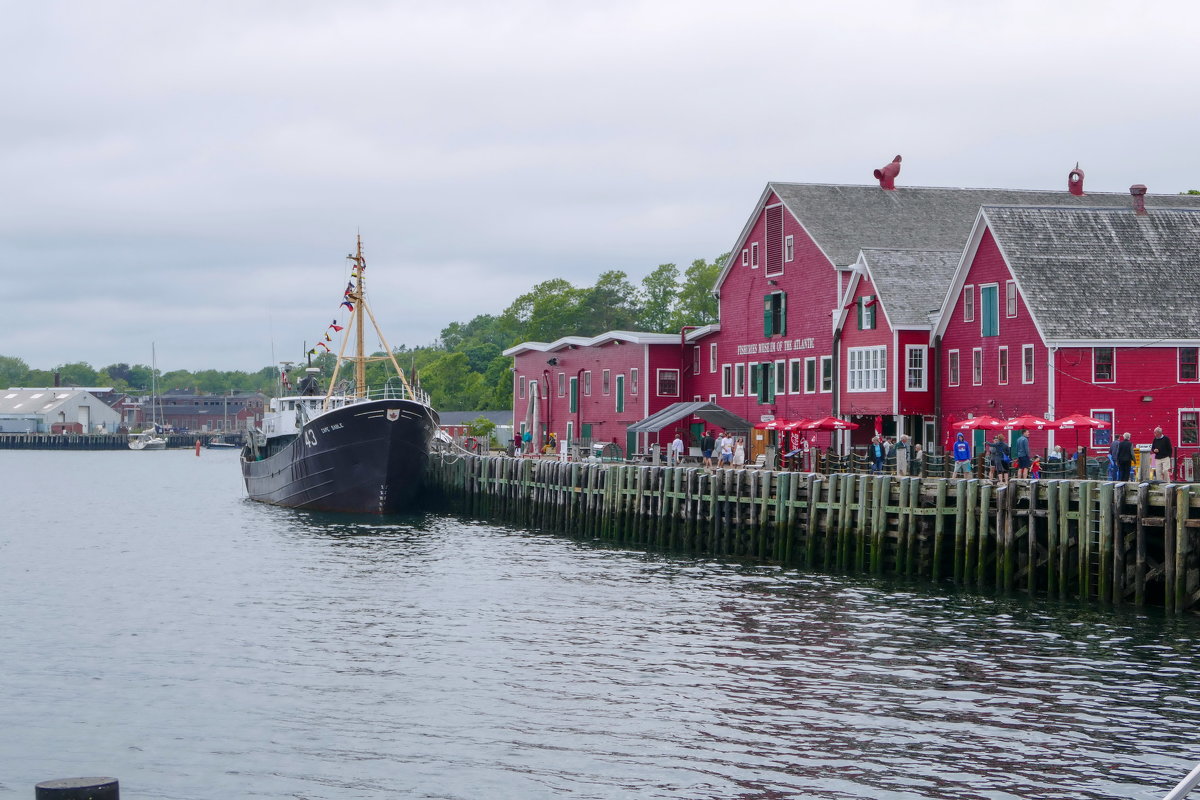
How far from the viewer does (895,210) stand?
62625mm

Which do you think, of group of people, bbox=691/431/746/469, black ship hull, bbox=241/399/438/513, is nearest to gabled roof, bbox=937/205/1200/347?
group of people, bbox=691/431/746/469

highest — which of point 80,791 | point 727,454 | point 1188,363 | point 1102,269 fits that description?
point 1102,269

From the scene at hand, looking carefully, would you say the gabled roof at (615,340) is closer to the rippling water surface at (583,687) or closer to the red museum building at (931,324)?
the red museum building at (931,324)

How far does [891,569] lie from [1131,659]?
11.6 metres

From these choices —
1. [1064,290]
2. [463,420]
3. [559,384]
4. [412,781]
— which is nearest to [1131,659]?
[412,781]

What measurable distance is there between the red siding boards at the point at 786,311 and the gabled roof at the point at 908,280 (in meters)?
2.54

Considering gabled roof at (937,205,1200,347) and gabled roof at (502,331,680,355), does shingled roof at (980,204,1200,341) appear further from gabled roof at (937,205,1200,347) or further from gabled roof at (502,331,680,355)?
gabled roof at (502,331,680,355)

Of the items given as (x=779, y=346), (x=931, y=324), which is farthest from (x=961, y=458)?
(x=779, y=346)

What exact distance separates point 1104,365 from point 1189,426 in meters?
3.24

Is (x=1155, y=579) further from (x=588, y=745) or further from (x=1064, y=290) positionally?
(x=1064, y=290)

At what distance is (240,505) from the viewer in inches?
2985

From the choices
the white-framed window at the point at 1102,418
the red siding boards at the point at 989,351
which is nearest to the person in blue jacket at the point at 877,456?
the red siding boards at the point at 989,351

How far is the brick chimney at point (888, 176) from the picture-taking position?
64.0 m

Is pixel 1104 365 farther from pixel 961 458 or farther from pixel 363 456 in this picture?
pixel 363 456
